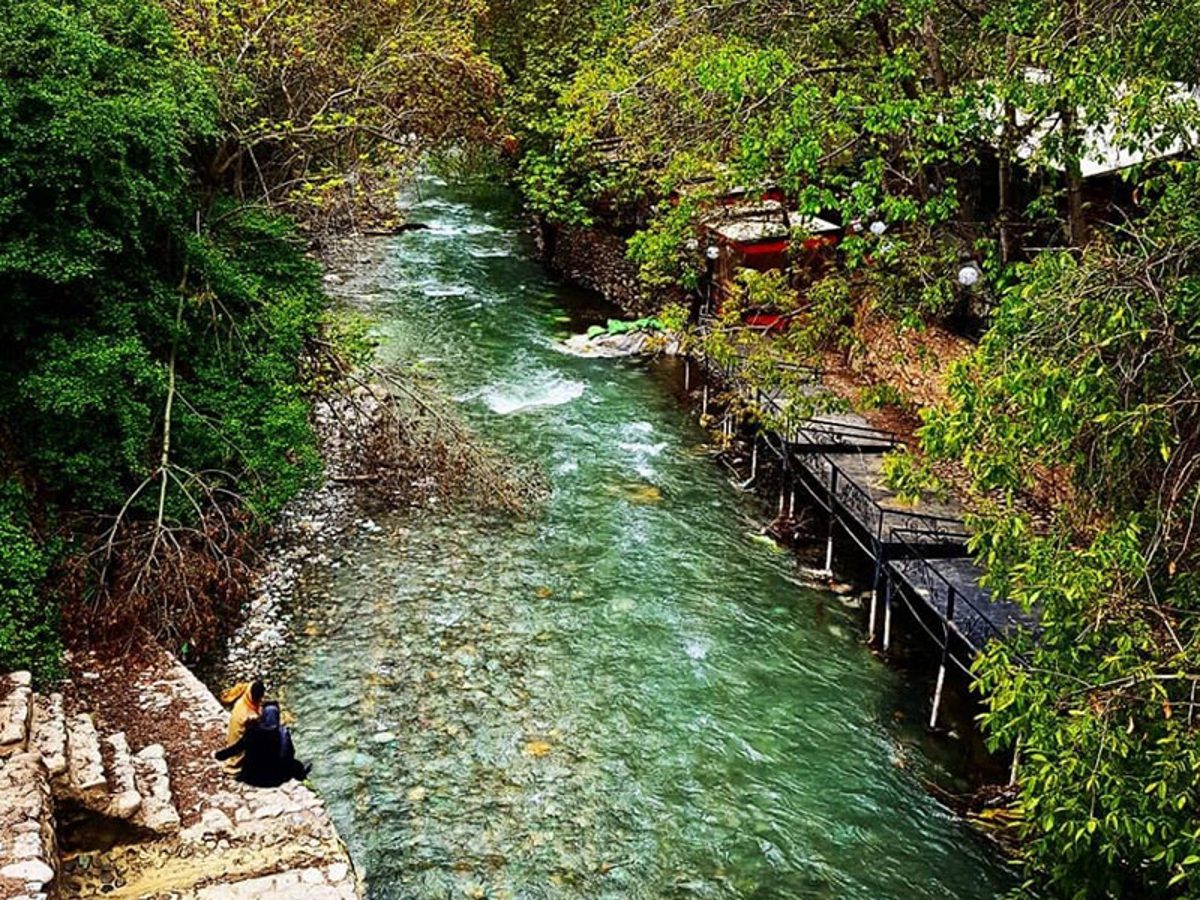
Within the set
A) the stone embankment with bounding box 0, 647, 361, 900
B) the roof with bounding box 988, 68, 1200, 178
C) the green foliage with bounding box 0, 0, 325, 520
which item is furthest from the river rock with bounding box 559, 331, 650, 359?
the stone embankment with bounding box 0, 647, 361, 900

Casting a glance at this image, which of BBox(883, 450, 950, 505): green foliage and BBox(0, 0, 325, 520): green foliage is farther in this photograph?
BBox(0, 0, 325, 520): green foliage

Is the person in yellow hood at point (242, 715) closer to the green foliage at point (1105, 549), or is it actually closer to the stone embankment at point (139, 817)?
the stone embankment at point (139, 817)

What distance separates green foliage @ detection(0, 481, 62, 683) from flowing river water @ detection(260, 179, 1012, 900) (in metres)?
2.69

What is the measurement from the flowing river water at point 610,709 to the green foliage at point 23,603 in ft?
8.83

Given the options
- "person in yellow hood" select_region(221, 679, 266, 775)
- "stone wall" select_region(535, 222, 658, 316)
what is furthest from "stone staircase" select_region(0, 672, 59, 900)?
"stone wall" select_region(535, 222, 658, 316)

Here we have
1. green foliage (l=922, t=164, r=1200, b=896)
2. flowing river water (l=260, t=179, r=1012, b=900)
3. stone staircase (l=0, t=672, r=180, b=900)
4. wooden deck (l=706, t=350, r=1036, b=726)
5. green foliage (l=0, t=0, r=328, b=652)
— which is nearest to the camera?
green foliage (l=922, t=164, r=1200, b=896)

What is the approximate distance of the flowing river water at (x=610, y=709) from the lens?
32.9 feet

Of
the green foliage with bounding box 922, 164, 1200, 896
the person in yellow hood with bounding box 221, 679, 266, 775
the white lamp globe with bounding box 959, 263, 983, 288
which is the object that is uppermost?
the white lamp globe with bounding box 959, 263, 983, 288

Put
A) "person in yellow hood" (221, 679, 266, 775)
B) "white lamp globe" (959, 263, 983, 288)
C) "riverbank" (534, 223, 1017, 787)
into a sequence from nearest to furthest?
1. "person in yellow hood" (221, 679, 266, 775)
2. "riverbank" (534, 223, 1017, 787)
3. "white lamp globe" (959, 263, 983, 288)

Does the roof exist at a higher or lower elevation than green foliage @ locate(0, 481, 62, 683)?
higher

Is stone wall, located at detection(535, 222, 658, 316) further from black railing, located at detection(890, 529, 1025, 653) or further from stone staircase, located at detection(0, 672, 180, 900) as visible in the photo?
stone staircase, located at detection(0, 672, 180, 900)

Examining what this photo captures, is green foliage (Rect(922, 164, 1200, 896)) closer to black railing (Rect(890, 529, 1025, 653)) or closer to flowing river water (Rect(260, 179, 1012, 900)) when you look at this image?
flowing river water (Rect(260, 179, 1012, 900))

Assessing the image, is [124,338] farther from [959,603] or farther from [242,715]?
[959,603]

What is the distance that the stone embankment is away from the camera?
8055 mm
